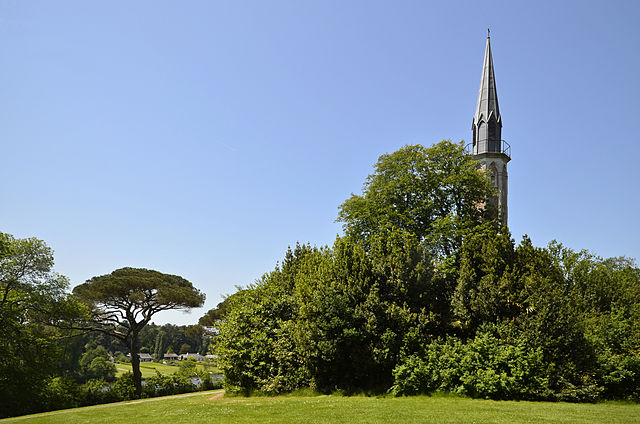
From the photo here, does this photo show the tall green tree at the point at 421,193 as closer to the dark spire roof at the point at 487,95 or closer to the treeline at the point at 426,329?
the treeline at the point at 426,329

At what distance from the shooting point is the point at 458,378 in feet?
51.9

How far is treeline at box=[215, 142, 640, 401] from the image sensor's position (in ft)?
50.2

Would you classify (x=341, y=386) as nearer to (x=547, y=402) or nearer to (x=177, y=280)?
(x=547, y=402)

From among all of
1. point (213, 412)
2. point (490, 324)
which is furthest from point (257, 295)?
point (490, 324)

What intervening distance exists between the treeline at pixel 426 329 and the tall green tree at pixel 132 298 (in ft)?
39.6

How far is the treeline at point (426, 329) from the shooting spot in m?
15.3

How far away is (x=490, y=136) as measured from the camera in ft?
147

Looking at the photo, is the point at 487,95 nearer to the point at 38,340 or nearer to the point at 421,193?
the point at 421,193

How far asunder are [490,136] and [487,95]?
4797 mm

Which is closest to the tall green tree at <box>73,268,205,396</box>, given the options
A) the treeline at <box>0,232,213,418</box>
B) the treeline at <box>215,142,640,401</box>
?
the treeline at <box>0,232,213,418</box>

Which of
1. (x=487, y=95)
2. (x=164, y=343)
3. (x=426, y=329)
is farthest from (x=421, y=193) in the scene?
(x=164, y=343)

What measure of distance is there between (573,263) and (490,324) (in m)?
18.2

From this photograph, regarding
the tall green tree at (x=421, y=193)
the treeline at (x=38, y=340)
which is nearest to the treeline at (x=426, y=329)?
the tall green tree at (x=421, y=193)

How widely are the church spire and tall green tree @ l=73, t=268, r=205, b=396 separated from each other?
3136cm
